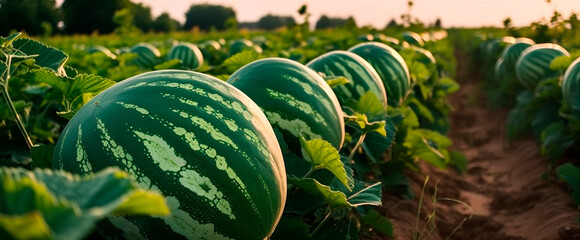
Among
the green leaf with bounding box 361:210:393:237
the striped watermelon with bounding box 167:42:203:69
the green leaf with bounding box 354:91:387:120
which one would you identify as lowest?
the green leaf with bounding box 361:210:393:237

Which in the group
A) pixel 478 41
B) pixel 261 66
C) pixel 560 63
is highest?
pixel 261 66

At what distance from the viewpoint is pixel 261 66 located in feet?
8.22

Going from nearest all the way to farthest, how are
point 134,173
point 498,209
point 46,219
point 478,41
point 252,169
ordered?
point 46,219 → point 134,173 → point 252,169 → point 498,209 → point 478,41

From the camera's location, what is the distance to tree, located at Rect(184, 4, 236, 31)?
81250mm

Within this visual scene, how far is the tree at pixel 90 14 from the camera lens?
6188 cm

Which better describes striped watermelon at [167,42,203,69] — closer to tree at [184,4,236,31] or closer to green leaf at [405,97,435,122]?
green leaf at [405,97,435,122]

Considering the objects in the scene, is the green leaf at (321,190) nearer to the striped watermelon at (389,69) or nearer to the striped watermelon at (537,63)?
the striped watermelon at (389,69)

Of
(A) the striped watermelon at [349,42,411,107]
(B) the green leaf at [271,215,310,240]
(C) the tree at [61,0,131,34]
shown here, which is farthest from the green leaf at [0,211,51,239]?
(C) the tree at [61,0,131,34]

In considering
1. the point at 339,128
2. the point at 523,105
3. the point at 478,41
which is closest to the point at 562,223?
the point at 339,128

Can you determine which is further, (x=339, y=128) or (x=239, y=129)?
(x=339, y=128)

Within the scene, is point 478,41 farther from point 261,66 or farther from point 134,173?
point 134,173

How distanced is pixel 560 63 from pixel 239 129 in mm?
3943

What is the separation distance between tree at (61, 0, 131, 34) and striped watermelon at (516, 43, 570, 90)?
195 feet

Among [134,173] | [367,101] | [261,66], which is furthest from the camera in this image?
[367,101]
